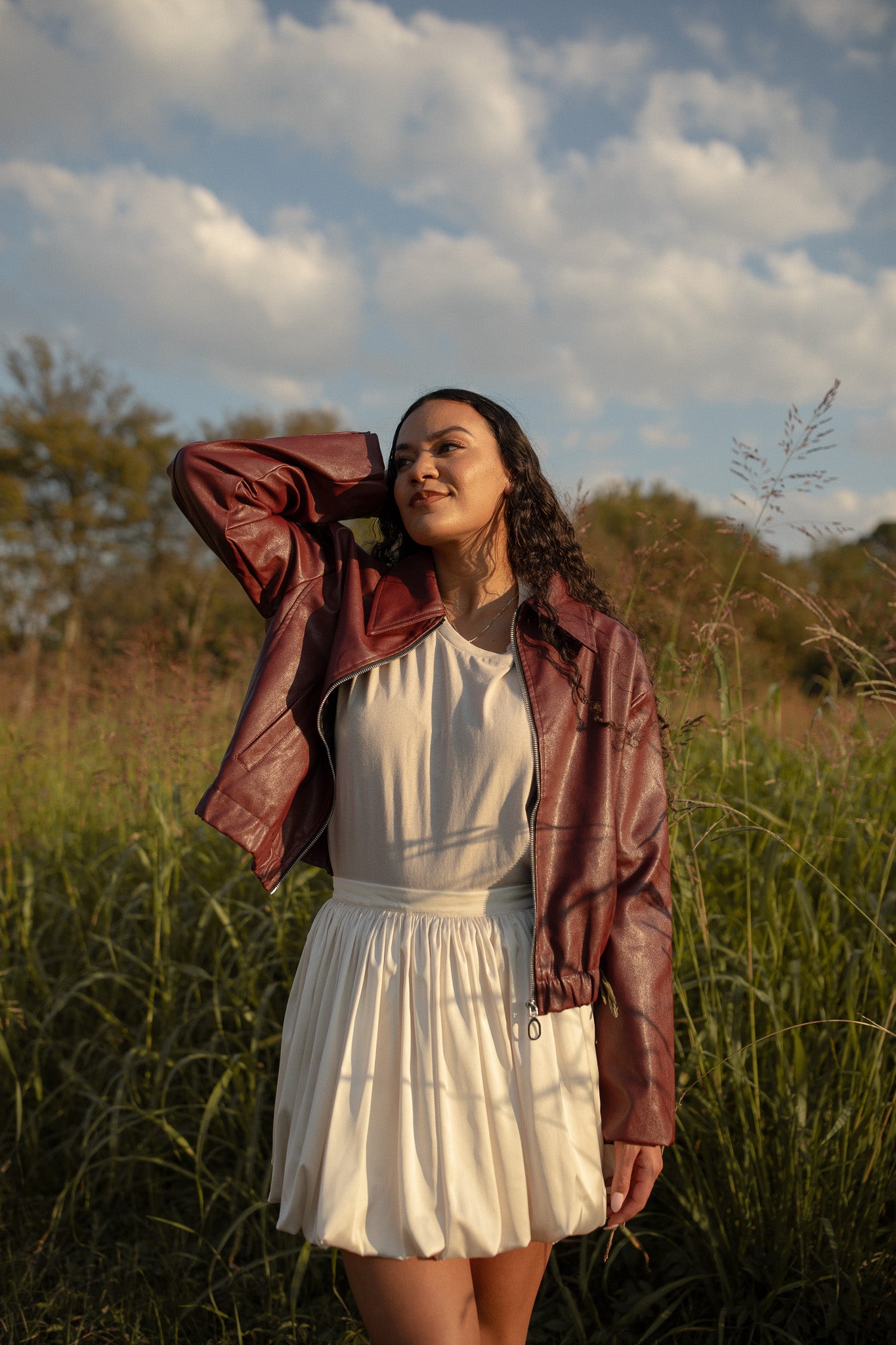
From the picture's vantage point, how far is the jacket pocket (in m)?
1.66

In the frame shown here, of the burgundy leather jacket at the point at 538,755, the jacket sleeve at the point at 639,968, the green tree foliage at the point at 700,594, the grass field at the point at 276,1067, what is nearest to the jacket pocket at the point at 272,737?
the burgundy leather jacket at the point at 538,755

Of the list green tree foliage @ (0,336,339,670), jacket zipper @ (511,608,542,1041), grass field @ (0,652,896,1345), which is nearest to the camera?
jacket zipper @ (511,608,542,1041)

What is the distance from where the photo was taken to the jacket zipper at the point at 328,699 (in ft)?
5.48

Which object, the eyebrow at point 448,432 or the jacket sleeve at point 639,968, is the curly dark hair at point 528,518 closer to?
the eyebrow at point 448,432

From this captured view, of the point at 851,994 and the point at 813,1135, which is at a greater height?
the point at 851,994

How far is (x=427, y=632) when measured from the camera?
5.82 ft

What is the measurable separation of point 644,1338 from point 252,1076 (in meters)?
1.19

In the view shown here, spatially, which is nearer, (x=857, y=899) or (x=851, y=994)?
(x=851, y=994)

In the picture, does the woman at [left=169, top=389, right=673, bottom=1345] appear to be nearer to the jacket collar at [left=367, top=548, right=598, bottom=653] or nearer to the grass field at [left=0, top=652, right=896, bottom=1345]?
the jacket collar at [left=367, top=548, right=598, bottom=653]

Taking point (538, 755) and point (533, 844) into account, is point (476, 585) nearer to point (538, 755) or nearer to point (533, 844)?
point (538, 755)

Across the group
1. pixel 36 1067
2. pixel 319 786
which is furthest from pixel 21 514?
pixel 319 786

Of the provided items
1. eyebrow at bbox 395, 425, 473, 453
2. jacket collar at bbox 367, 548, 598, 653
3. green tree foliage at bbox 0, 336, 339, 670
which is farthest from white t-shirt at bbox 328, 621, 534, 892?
green tree foliage at bbox 0, 336, 339, 670

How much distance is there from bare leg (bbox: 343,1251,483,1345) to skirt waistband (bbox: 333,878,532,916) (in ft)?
1.82

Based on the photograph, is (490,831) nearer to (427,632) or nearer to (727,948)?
(427,632)
